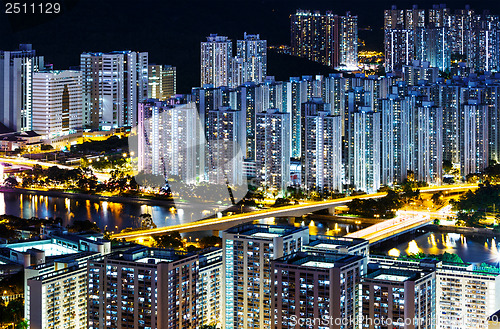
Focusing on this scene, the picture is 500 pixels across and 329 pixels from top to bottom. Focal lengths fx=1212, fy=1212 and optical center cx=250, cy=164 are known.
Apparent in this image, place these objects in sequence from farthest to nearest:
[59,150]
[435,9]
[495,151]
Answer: [435,9] < [59,150] < [495,151]

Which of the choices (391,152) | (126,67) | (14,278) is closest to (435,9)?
(126,67)

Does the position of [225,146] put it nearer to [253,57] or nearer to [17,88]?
[17,88]

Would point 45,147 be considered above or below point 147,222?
above

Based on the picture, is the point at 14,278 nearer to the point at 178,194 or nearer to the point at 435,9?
the point at 178,194

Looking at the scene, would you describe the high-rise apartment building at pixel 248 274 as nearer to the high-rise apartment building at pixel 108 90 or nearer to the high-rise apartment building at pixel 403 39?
the high-rise apartment building at pixel 108 90

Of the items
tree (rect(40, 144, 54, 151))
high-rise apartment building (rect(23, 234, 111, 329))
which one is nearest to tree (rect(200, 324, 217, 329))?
high-rise apartment building (rect(23, 234, 111, 329))

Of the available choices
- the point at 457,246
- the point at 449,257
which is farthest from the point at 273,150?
the point at 449,257
